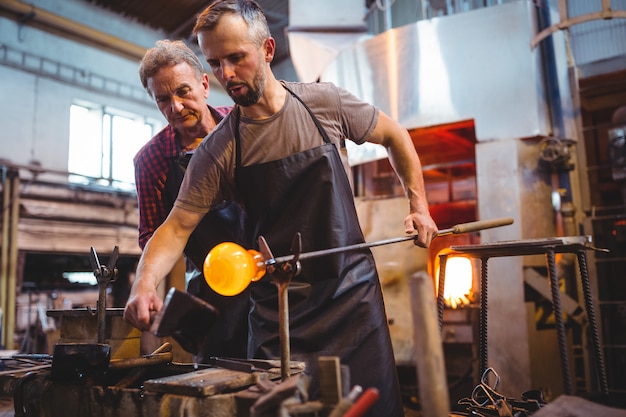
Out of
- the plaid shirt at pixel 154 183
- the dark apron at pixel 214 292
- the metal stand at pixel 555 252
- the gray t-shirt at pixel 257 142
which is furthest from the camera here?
the plaid shirt at pixel 154 183

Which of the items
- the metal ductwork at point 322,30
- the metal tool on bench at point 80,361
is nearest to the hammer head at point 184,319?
the metal tool on bench at point 80,361

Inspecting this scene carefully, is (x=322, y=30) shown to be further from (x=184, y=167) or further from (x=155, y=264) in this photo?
(x=155, y=264)

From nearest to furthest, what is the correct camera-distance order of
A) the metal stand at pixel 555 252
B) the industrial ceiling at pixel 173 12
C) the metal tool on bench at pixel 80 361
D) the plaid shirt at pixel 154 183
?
the metal tool on bench at pixel 80 361 < the metal stand at pixel 555 252 < the plaid shirt at pixel 154 183 < the industrial ceiling at pixel 173 12

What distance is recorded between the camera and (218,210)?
3049 mm

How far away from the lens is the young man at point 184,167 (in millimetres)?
3041

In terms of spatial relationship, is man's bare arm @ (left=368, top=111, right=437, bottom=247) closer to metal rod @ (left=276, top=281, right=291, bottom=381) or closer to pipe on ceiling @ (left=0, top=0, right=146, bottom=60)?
metal rod @ (left=276, top=281, right=291, bottom=381)

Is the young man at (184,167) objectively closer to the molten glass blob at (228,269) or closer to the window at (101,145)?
the molten glass blob at (228,269)

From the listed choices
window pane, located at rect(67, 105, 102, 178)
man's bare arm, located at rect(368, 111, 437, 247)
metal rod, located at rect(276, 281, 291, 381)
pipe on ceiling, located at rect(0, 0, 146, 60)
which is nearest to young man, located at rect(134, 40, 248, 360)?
man's bare arm, located at rect(368, 111, 437, 247)

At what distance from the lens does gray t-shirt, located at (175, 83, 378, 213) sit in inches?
95.8

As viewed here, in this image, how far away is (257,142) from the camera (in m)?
2.43

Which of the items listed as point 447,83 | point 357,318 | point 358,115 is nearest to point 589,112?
point 447,83

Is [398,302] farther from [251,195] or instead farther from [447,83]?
[251,195]

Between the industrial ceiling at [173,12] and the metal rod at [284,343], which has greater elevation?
the industrial ceiling at [173,12]

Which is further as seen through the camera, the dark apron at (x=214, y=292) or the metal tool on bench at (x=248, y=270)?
the dark apron at (x=214, y=292)
